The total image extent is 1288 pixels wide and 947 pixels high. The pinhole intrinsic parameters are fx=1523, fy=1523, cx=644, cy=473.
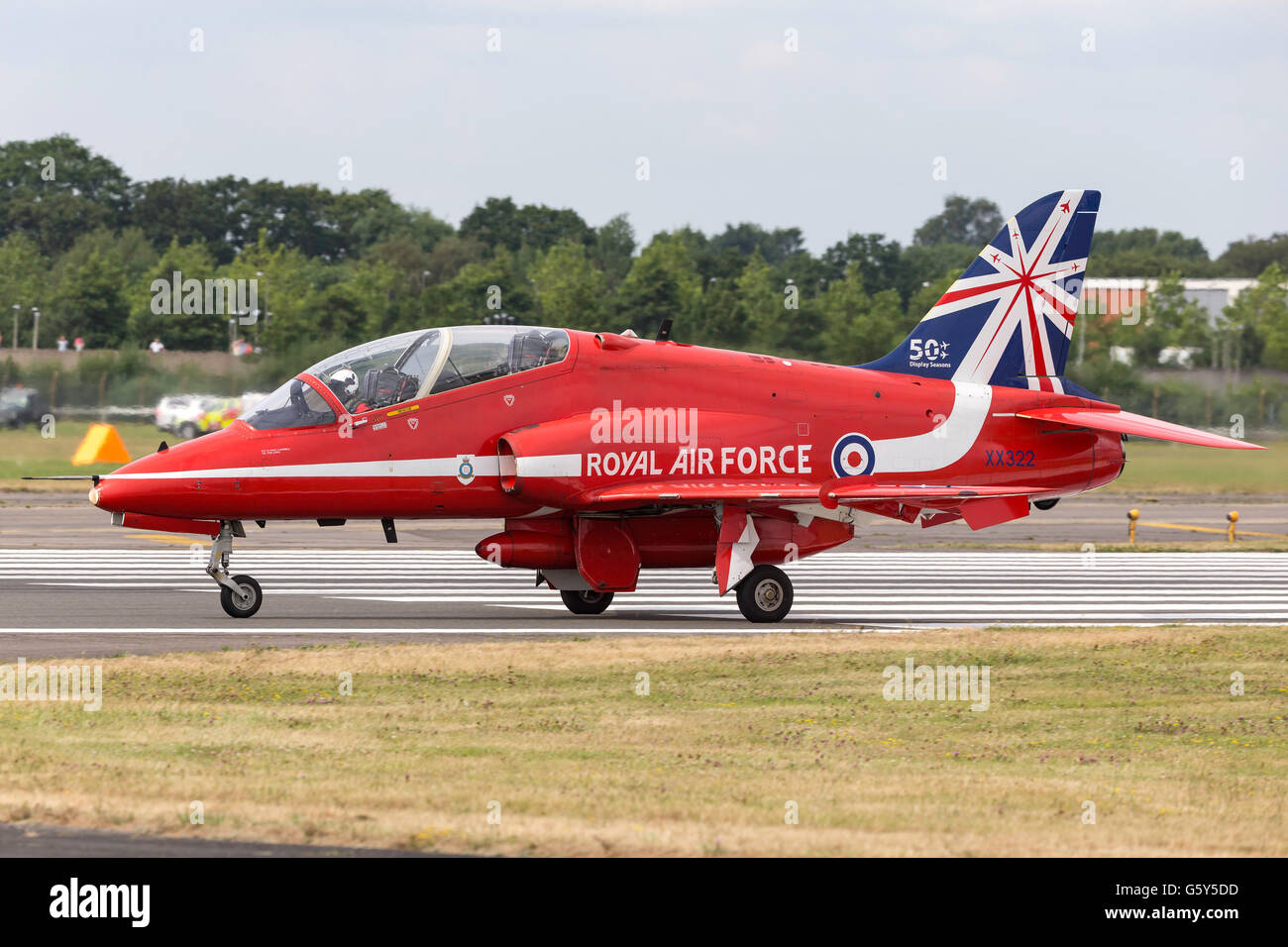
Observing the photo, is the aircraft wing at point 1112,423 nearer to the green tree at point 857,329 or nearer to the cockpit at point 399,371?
the cockpit at point 399,371

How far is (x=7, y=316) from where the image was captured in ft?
198

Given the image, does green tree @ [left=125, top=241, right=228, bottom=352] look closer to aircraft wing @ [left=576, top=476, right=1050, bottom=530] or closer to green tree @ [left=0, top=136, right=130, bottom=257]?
green tree @ [left=0, top=136, right=130, bottom=257]

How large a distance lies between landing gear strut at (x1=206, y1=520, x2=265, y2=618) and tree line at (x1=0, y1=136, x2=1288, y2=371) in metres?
19.6

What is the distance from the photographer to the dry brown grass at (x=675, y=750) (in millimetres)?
7691

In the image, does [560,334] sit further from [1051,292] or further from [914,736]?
[914,736]

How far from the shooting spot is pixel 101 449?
3906 cm

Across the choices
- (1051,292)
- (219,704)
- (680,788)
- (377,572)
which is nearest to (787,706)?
(680,788)

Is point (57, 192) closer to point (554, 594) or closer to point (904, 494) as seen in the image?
point (554, 594)

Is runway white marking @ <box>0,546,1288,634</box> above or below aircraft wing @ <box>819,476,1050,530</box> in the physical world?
below

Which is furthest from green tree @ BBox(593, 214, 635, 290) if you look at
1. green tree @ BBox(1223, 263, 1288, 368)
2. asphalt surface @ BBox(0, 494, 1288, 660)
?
asphalt surface @ BBox(0, 494, 1288, 660)

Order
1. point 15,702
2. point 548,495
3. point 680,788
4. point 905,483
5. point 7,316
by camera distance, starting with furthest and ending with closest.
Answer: point 7,316 → point 905,483 → point 548,495 → point 15,702 → point 680,788

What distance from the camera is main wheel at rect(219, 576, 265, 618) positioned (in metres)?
16.5

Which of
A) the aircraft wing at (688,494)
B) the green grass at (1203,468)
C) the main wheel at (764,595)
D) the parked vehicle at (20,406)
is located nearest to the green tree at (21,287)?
the parked vehicle at (20,406)
